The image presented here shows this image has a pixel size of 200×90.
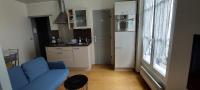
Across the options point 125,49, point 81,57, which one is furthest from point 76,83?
point 125,49

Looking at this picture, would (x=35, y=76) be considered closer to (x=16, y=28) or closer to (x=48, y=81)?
(x=48, y=81)

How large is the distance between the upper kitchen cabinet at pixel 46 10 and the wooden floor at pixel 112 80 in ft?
6.72

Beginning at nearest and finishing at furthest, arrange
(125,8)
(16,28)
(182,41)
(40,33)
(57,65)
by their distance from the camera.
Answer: (182,41)
(57,65)
(125,8)
(16,28)
(40,33)

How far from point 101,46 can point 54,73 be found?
6.52 feet

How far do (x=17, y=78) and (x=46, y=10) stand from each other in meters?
2.79

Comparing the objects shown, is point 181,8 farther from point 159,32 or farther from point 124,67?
point 124,67

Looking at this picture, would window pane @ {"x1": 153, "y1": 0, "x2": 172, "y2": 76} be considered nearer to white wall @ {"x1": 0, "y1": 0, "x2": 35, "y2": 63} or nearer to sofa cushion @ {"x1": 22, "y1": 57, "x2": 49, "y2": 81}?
sofa cushion @ {"x1": 22, "y1": 57, "x2": 49, "y2": 81}

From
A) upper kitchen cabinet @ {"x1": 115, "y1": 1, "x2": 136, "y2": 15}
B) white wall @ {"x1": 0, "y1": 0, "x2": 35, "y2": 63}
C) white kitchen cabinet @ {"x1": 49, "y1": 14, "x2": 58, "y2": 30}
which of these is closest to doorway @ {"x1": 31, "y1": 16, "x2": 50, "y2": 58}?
white wall @ {"x1": 0, "y1": 0, "x2": 35, "y2": 63}

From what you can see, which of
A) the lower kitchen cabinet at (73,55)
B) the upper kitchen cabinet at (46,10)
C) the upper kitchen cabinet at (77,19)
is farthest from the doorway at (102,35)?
the upper kitchen cabinet at (46,10)

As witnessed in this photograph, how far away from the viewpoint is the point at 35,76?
2.31m

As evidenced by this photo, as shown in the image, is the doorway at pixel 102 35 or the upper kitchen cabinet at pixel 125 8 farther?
the doorway at pixel 102 35

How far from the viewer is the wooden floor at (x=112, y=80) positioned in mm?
2584

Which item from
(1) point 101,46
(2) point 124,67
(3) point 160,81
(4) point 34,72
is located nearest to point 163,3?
(3) point 160,81

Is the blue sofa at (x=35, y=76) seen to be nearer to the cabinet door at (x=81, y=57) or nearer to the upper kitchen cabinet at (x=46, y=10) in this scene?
the cabinet door at (x=81, y=57)
